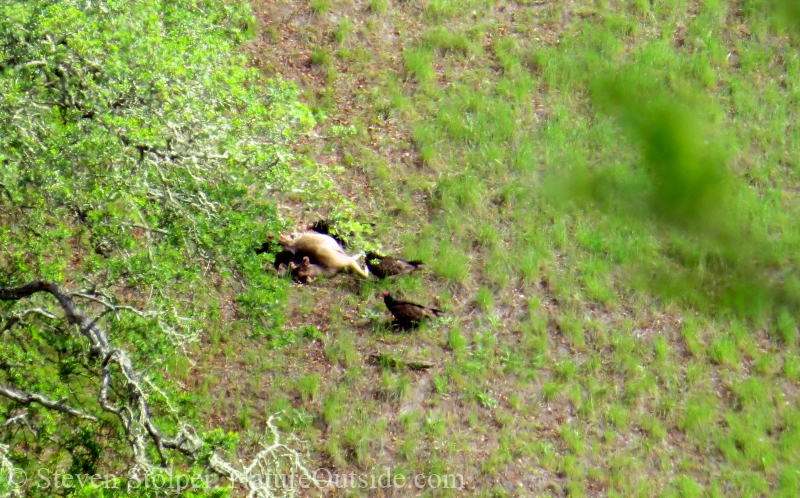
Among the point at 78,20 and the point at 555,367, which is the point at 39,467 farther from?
the point at 555,367

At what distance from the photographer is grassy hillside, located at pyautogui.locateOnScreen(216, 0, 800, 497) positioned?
7.88 meters

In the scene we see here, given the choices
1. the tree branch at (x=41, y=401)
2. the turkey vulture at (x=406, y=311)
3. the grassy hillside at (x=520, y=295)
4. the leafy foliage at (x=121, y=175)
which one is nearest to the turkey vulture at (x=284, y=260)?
the grassy hillside at (x=520, y=295)

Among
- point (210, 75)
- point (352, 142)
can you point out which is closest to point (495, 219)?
point (352, 142)

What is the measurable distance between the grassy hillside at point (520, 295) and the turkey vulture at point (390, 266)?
128 millimetres

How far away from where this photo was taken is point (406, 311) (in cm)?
862

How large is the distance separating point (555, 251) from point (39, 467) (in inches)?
238

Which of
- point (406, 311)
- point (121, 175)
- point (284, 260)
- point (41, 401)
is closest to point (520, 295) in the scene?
point (406, 311)

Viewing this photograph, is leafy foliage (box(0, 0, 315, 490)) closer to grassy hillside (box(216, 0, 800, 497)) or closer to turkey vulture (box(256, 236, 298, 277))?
grassy hillside (box(216, 0, 800, 497))

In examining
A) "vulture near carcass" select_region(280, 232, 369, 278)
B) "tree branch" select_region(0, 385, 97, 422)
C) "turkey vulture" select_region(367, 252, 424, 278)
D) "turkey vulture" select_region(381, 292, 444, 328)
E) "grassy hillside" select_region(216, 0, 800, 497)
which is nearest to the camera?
"tree branch" select_region(0, 385, 97, 422)

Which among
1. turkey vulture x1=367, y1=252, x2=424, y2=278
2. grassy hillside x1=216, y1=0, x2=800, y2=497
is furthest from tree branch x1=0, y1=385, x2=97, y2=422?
turkey vulture x1=367, y1=252, x2=424, y2=278

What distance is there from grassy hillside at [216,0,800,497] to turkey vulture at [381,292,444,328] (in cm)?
16

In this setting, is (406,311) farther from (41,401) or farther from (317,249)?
(41,401)

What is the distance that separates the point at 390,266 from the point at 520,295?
142 cm

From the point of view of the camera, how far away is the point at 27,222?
5.79 metres
